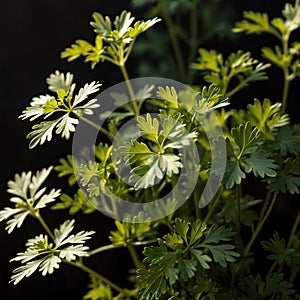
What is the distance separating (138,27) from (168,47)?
2.46ft

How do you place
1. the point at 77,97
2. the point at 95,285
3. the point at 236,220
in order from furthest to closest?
the point at 95,285, the point at 236,220, the point at 77,97

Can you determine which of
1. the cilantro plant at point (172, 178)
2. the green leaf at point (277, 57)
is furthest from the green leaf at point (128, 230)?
the green leaf at point (277, 57)

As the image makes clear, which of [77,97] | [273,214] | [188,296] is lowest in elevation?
[273,214]

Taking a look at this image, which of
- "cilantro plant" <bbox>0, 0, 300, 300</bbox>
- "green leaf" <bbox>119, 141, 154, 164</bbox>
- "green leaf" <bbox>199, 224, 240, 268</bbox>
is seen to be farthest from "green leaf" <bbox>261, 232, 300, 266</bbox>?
"green leaf" <bbox>119, 141, 154, 164</bbox>

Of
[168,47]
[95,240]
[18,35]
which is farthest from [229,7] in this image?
[95,240]

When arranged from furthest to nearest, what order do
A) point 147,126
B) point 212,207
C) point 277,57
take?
1. point 277,57
2. point 212,207
3. point 147,126

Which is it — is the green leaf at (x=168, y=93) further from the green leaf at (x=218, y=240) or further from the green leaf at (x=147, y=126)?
the green leaf at (x=218, y=240)

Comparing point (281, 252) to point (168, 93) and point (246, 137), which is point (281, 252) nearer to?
point (246, 137)

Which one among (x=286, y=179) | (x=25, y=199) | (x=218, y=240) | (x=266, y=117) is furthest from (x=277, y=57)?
(x=25, y=199)

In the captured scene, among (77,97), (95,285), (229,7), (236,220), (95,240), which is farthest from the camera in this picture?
(229,7)

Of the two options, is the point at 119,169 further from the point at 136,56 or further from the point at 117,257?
the point at 136,56

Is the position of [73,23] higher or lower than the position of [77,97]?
higher

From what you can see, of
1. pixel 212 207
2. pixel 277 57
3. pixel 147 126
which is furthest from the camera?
pixel 277 57

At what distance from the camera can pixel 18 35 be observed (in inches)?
56.7
